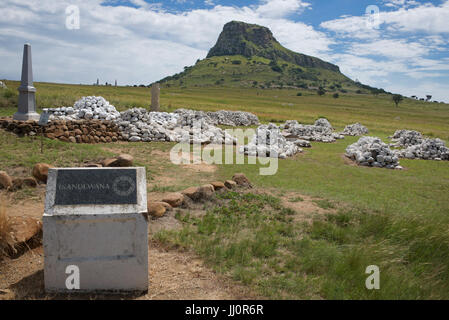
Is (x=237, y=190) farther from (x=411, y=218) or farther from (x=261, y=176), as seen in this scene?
(x=411, y=218)

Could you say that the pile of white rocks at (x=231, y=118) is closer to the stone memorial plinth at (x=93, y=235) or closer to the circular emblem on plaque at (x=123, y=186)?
the circular emblem on plaque at (x=123, y=186)

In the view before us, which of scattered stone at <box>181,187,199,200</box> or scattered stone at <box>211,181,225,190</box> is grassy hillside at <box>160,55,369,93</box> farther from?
scattered stone at <box>181,187,199,200</box>

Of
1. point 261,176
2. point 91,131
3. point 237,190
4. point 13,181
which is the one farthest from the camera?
point 91,131

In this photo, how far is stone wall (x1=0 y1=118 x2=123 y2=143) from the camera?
45.0 feet

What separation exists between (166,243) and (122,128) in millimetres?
12726

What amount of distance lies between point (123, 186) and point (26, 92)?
13.9 m

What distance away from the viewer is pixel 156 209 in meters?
6.72

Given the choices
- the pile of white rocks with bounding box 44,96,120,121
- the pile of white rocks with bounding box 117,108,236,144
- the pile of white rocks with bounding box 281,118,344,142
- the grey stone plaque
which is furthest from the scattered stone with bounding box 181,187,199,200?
the pile of white rocks with bounding box 281,118,344,142

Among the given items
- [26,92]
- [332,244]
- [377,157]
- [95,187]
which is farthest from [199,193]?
[26,92]

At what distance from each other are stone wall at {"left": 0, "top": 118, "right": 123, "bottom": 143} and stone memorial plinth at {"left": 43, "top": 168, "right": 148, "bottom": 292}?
11.4 metres

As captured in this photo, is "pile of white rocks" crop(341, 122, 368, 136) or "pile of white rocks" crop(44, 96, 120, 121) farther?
"pile of white rocks" crop(341, 122, 368, 136)

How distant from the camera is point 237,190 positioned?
879 centimetres

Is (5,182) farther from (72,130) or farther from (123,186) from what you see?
(72,130)

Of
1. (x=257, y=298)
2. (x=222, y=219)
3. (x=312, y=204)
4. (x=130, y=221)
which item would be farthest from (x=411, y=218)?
(x=130, y=221)
